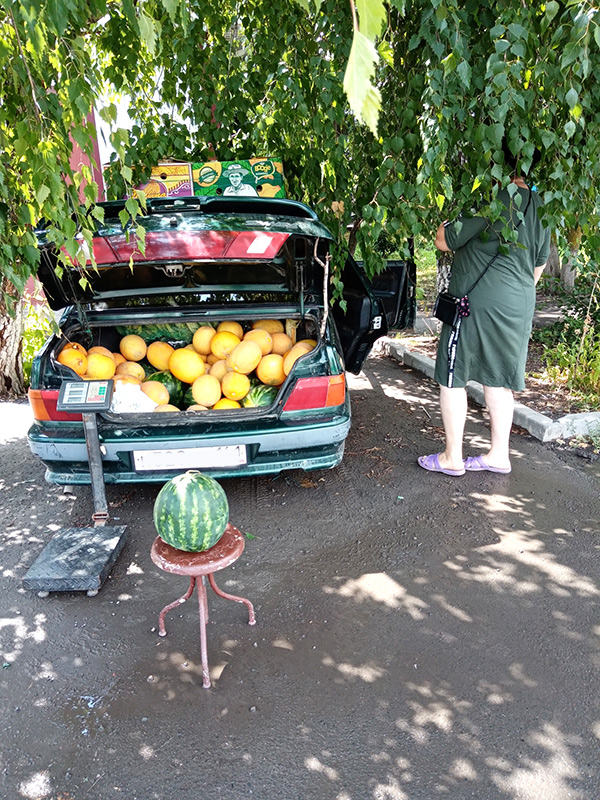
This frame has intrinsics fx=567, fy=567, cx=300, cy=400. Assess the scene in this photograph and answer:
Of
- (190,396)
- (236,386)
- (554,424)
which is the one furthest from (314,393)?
(554,424)

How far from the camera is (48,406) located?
11.3 feet

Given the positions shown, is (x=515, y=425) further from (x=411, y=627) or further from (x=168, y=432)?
(x=168, y=432)

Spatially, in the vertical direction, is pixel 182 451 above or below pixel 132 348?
below

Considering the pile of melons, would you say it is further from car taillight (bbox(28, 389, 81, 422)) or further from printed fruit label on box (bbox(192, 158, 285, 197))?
printed fruit label on box (bbox(192, 158, 285, 197))

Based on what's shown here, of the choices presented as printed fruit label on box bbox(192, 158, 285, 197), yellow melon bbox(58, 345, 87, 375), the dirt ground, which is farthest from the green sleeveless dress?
yellow melon bbox(58, 345, 87, 375)

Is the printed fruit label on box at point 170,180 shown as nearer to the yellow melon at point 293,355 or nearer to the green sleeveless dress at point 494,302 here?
the yellow melon at point 293,355

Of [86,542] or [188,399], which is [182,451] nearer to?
[188,399]

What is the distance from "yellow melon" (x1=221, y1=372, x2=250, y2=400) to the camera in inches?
152

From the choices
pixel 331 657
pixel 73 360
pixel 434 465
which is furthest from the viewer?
pixel 434 465

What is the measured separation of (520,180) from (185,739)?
3.46 m

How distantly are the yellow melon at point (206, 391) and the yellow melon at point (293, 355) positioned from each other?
0.49 metres

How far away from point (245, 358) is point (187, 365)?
445 mm

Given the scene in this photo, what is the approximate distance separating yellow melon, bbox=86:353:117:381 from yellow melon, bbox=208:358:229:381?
0.70 m

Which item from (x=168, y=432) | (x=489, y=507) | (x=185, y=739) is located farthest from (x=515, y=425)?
(x=185, y=739)
